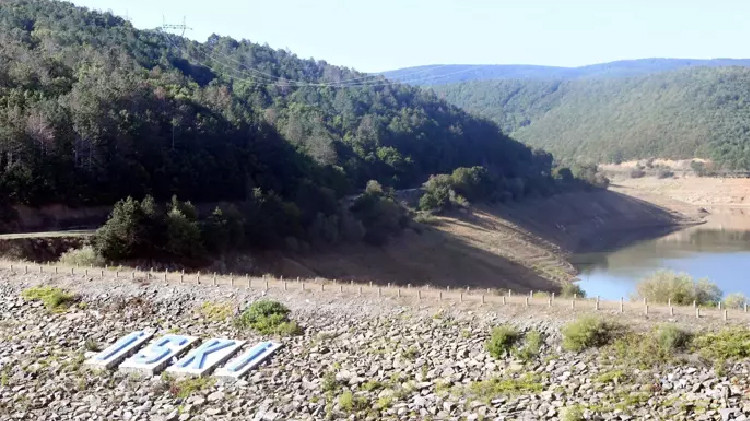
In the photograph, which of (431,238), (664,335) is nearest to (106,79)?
(431,238)

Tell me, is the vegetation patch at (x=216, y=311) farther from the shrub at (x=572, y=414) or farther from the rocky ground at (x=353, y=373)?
the shrub at (x=572, y=414)

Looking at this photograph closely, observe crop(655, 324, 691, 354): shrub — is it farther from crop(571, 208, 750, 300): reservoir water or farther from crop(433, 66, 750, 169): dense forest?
crop(433, 66, 750, 169): dense forest

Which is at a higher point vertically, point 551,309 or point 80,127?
point 80,127

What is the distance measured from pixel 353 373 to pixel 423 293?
4.30 metres

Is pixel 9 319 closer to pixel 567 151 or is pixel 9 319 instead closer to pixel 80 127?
pixel 80 127

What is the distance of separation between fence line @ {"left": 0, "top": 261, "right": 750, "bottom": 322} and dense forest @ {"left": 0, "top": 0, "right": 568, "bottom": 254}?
7251mm

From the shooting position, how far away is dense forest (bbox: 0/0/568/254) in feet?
125

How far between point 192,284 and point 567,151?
147 metres

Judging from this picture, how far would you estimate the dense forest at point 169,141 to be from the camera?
3816 cm

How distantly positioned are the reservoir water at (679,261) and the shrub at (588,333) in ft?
81.9

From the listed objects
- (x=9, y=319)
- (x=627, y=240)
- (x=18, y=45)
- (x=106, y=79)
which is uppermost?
(x=18, y=45)

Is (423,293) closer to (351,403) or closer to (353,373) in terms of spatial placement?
(353,373)

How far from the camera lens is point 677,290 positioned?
74.9 ft

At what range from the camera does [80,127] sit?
128ft
